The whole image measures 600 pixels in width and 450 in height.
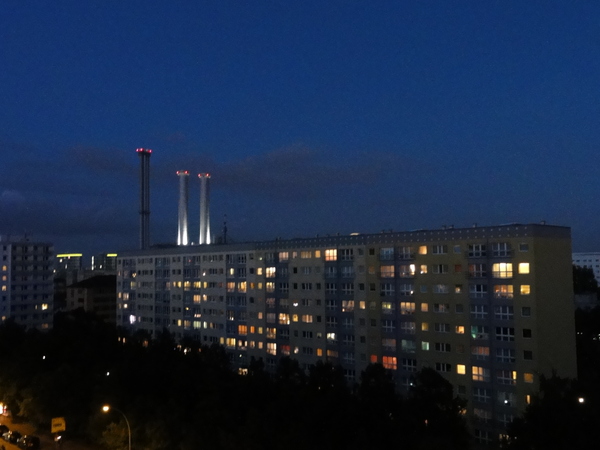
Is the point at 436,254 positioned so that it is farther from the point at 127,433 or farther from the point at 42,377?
the point at 42,377

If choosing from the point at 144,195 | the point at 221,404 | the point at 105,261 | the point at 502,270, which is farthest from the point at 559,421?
the point at 105,261

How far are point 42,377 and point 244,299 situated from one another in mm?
20286

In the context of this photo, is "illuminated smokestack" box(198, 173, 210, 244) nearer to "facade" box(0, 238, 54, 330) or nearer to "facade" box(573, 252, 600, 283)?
"facade" box(0, 238, 54, 330)

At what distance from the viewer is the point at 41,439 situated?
32906 mm

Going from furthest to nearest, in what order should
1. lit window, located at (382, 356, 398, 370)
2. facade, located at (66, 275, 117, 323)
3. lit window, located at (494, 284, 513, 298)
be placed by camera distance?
facade, located at (66, 275, 117, 323) < lit window, located at (382, 356, 398, 370) < lit window, located at (494, 284, 513, 298)

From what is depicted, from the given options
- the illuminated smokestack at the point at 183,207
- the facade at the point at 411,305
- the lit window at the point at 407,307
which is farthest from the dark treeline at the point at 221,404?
the illuminated smokestack at the point at 183,207

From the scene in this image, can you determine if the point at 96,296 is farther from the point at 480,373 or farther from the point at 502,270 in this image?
the point at 502,270

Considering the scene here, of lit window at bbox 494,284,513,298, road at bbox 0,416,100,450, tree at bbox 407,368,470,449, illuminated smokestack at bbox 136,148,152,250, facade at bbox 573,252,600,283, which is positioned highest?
illuminated smokestack at bbox 136,148,152,250

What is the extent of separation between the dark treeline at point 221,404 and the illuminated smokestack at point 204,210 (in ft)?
111

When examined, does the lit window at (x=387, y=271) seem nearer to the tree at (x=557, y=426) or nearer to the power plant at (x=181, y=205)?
the tree at (x=557, y=426)

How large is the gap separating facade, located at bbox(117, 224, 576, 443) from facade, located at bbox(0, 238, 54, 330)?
101 ft

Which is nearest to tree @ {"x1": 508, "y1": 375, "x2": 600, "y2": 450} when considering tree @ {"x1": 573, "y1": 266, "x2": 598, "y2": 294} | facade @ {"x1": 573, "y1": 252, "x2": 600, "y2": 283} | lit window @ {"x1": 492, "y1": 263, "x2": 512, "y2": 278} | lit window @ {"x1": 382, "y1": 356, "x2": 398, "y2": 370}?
lit window @ {"x1": 492, "y1": 263, "x2": 512, "y2": 278}

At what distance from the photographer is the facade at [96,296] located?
9062cm

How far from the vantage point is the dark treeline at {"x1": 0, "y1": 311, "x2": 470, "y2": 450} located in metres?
23.9
